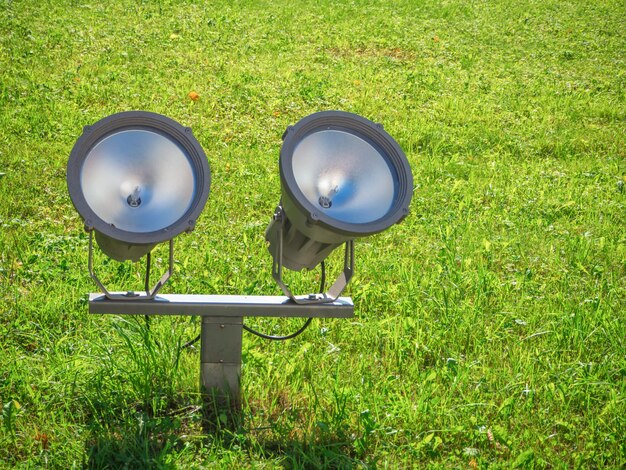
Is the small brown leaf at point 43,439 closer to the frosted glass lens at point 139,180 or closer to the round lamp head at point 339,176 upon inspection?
the frosted glass lens at point 139,180

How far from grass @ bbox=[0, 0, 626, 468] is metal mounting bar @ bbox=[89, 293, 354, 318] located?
39 cm

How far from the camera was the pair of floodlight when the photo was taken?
9.62 feet

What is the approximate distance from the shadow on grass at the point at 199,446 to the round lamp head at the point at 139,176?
0.68 m

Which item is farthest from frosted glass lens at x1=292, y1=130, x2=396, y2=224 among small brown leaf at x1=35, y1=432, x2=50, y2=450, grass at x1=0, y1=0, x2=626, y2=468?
small brown leaf at x1=35, y1=432, x2=50, y2=450

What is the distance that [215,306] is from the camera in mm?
3008

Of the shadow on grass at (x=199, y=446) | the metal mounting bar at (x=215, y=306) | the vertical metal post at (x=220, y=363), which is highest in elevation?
the metal mounting bar at (x=215, y=306)

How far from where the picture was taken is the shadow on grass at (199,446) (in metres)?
2.94

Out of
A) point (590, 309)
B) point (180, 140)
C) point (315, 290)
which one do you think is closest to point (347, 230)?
point (180, 140)

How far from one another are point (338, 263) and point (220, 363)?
5.88 feet

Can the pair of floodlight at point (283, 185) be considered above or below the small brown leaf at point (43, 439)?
above

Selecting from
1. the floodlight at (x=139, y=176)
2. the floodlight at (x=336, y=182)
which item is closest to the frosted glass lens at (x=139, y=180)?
the floodlight at (x=139, y=176)

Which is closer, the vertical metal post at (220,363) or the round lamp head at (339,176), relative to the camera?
the round lamp head at (339,176)

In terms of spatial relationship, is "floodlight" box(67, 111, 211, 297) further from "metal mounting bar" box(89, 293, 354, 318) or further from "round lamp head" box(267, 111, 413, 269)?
"round lamp head" box(267, 111, 413, 269)

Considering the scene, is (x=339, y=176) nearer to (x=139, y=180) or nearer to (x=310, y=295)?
(x=310, y=295)
